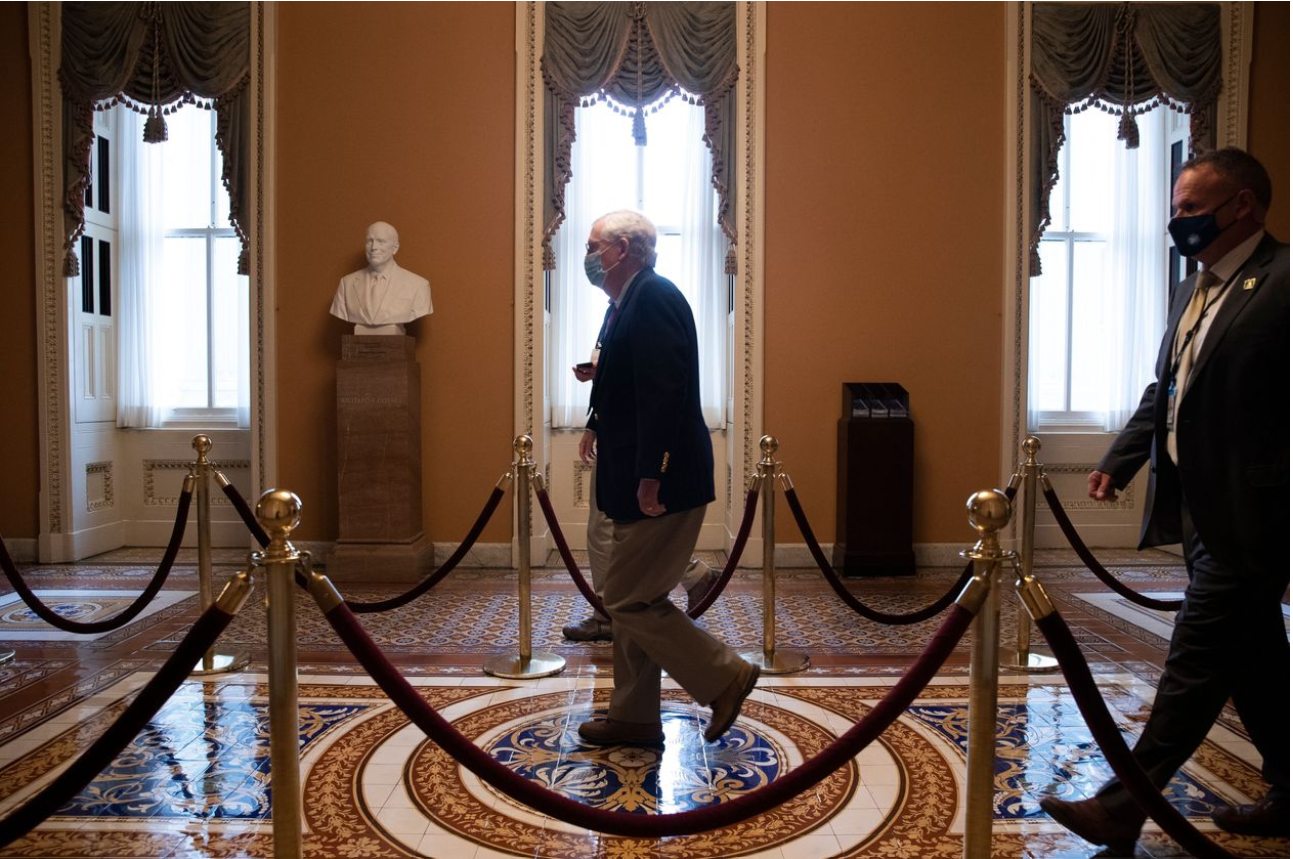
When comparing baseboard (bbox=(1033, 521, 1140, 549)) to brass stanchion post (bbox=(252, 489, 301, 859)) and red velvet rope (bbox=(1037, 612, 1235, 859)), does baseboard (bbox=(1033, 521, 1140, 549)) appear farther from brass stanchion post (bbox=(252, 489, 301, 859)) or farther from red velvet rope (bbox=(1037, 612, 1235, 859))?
brass stanchion post (bbox=(252, 489, 301, 859))

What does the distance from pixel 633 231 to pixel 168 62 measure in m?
5.28

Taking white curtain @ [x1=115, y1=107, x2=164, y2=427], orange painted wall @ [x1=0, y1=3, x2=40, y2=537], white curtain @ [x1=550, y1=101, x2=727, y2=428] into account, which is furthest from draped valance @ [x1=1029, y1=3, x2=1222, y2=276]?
orange painted wall @ [x1=0, y1=3, x2=40, y2=537]

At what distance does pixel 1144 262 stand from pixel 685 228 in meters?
3.87

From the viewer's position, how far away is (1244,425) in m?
2.39

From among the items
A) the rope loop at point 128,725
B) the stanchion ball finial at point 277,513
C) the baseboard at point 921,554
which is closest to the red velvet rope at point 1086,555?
the baseboard at point 921,554

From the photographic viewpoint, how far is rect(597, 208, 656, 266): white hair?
10.2 feet

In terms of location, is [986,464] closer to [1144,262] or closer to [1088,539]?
[1088,539]

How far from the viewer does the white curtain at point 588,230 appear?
24.7 feet

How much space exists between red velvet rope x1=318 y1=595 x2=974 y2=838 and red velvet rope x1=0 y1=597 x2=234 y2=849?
0.24 metres

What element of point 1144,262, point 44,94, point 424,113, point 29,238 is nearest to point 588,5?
point 424,113

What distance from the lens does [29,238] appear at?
683 centimetres

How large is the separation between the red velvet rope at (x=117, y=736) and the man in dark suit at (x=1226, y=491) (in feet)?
7.30

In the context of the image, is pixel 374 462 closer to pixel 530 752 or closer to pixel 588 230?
pixel 588 230

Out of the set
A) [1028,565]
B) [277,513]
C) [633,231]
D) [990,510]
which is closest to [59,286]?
[633,231]
